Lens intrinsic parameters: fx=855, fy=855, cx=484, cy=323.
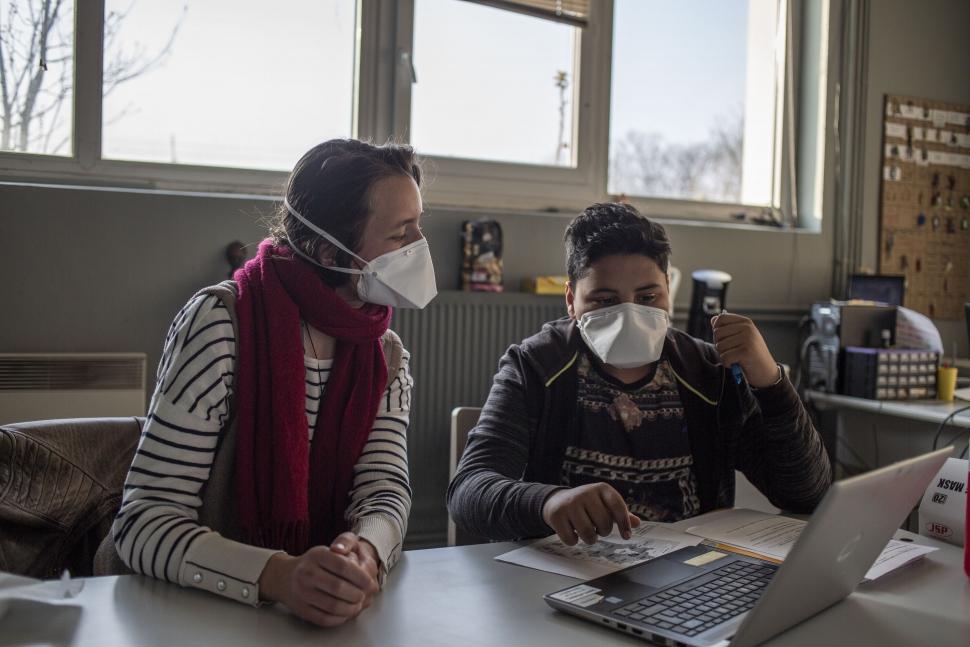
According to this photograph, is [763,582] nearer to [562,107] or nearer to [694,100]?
[562,107]

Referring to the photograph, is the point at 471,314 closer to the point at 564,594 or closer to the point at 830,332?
the point at 830,332

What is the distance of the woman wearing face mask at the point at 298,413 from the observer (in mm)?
984

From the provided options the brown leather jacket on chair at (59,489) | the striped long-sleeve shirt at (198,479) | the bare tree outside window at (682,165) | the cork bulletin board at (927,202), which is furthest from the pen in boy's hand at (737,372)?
the cork bulletin board at (927,202)

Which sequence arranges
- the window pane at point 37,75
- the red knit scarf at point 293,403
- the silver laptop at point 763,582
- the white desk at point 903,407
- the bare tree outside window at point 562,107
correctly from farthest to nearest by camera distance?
the bare tree outside window at point 562,107, the white desk at point 903,407, the window pane at point 37,75, the red knit scarf at point 293,403, the silver laptop at point 763,582

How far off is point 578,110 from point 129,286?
5.43 feet

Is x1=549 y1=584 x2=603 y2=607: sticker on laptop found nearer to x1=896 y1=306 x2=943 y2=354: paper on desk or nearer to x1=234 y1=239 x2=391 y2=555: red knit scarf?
x1=234 y1=239 x2=391 y2=555: red knit scarf

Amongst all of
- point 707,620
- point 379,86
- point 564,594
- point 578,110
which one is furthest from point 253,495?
point 578,110

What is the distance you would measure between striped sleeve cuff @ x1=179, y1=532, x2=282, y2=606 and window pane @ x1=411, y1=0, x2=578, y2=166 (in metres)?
2.05

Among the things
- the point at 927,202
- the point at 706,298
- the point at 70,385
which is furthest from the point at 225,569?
the point at 927,202

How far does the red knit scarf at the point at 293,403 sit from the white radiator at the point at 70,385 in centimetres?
117

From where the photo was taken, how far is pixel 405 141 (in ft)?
9.23

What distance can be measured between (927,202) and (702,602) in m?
3.23

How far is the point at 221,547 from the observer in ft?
3.26

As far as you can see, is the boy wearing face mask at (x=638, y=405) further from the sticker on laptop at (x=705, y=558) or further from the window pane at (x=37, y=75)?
the window pane at (x=37, y=75)
